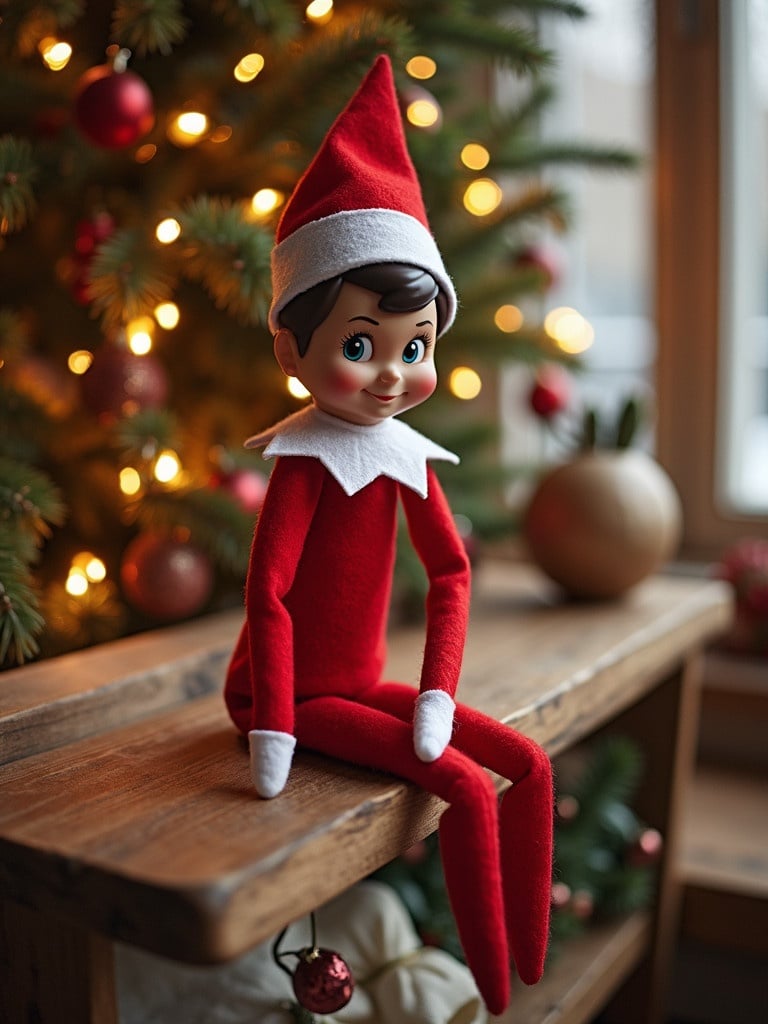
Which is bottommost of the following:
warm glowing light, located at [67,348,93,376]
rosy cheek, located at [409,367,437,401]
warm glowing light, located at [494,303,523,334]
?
warm glowing light, located at [67,348,93,376]

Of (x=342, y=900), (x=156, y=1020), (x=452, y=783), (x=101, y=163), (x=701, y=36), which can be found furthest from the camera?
(x=701, y=36)

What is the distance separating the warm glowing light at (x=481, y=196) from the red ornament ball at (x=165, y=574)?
1.72ft

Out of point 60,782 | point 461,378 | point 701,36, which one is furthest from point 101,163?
point 701,36

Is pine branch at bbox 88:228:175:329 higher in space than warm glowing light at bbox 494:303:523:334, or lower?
higher

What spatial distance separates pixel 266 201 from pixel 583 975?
82 centimetres

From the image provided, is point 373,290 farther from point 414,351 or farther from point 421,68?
point 421,68

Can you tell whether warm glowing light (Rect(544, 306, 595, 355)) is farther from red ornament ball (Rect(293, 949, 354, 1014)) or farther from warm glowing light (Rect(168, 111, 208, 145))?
red ornament ball (Rect(293, 949, 354, 1014))

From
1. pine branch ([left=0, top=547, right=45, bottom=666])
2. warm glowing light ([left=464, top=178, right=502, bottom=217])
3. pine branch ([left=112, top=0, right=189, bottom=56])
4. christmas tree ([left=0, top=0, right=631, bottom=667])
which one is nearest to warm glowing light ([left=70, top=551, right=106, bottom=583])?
christmas tree ([left=0, top=0, right=631, bottom=667])

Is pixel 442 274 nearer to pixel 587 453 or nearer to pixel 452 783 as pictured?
pixel 452 783

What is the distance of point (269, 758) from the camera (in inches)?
24.5

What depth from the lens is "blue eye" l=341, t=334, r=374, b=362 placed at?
650 millimetres

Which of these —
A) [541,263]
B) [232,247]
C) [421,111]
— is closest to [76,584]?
[232,247]

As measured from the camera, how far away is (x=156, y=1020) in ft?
2.54

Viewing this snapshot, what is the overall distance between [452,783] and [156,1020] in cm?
34
